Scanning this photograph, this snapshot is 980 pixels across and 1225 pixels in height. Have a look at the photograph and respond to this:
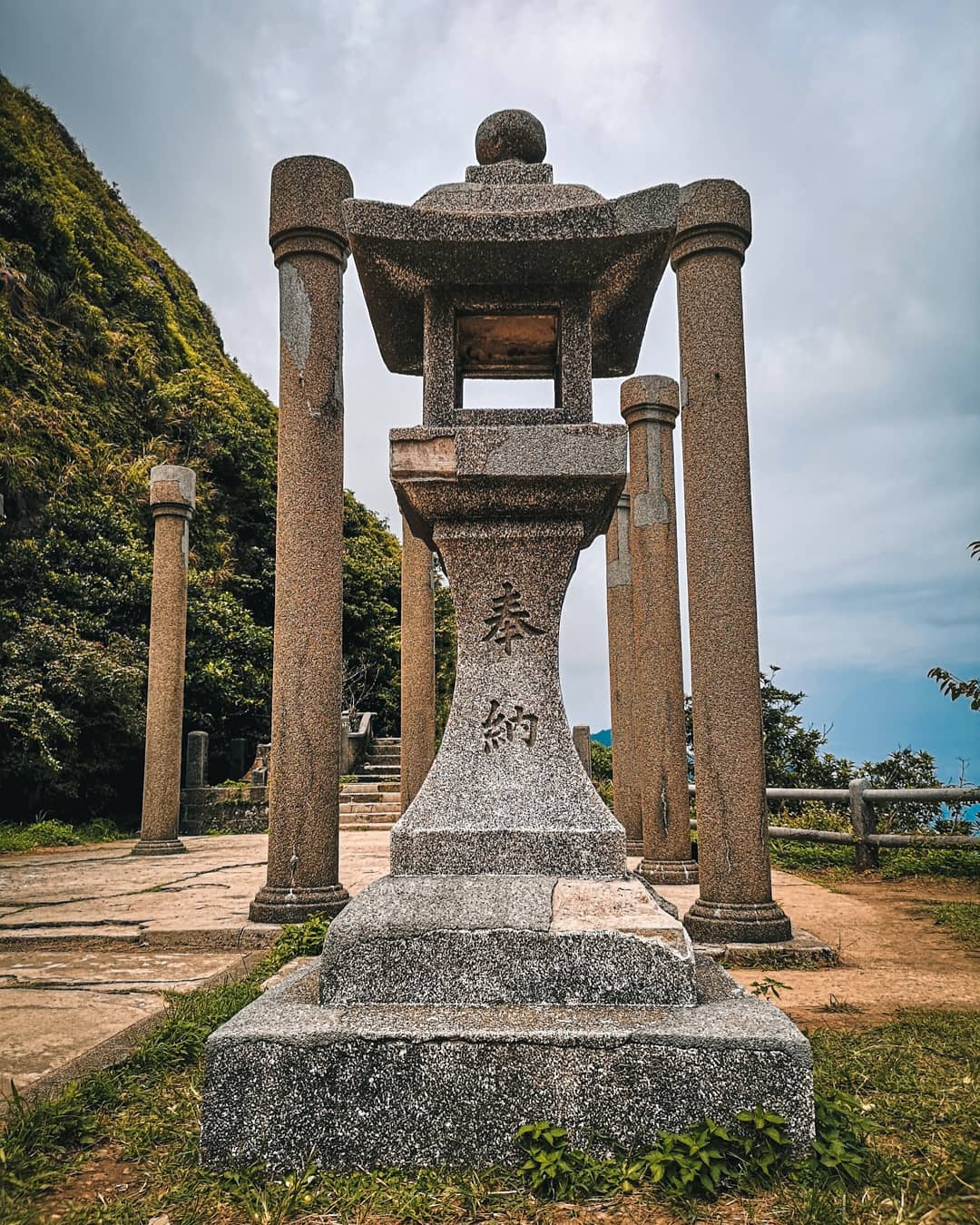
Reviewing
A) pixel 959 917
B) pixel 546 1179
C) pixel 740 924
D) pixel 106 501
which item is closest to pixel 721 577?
pixel 740 924

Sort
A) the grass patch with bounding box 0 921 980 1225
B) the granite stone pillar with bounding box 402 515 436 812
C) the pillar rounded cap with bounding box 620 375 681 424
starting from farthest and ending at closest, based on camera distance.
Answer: the granite stone pillar with bounding box 402 515 436 812, the pillar rounded cap with bounding box 620 375 681 424, the grass patch with bounding box 0 921 980 1225

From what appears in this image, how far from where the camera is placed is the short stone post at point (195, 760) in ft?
46.6

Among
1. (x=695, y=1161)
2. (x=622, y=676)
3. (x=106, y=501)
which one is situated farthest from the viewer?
(x=106, y=501)

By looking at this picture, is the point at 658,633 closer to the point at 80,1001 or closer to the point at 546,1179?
the point at 80,1001

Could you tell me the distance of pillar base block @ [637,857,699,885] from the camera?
732cm

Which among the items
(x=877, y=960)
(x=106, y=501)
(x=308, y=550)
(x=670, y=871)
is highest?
(x=106, y=501)

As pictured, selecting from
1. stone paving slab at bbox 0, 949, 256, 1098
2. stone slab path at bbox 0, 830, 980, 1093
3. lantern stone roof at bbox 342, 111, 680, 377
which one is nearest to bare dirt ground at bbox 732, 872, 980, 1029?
stone slab path at bbox 0, 830, 980, 1093

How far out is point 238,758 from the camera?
53.7 ft

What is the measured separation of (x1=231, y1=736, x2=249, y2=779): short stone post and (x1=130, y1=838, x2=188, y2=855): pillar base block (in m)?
6.27

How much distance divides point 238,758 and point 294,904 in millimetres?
11852

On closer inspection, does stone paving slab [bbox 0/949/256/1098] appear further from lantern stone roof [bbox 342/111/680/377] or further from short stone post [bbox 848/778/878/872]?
short stone post [bbox 848/778/878/872]

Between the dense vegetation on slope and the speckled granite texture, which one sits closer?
the speckled granite texture

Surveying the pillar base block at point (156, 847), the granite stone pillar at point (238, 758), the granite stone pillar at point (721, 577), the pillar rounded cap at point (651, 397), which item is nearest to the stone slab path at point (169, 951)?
the granite stone pillar at point (721, 577)

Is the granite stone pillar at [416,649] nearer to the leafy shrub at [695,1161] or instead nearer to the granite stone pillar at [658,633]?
the granite stone pillar at [658,633]
